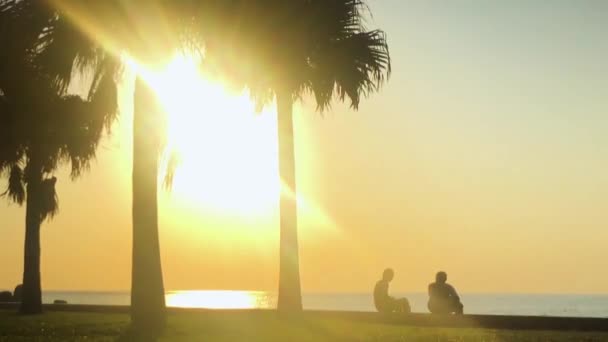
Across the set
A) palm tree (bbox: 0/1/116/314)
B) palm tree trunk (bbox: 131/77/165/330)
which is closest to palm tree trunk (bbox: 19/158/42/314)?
palm tree (bbox: 0/1/116/314)

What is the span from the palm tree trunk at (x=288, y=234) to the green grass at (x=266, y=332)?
27.2 inches

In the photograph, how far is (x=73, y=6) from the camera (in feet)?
62.0

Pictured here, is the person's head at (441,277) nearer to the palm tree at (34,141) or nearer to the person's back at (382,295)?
the person's back at (382,295)

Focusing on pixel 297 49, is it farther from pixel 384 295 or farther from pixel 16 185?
pixel 16 185

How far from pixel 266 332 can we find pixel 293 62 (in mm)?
8525

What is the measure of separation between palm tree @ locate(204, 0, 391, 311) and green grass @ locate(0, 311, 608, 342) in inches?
100

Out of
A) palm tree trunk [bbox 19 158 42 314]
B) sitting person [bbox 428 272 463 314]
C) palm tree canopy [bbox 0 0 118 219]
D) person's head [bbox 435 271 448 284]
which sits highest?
palm tree canopy [bbox 0 0 118 219]

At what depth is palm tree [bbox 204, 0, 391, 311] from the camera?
884 inches

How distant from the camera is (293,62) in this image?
23.3m

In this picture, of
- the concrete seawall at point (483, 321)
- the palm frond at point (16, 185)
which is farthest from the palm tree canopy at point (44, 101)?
the concrete seawall at point (483, 321)

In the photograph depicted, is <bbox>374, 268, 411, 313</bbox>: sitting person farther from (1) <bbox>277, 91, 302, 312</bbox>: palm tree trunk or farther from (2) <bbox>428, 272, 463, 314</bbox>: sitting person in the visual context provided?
(1) <bbox>277, 91, 302, 312</bbox>: palm tree trunk

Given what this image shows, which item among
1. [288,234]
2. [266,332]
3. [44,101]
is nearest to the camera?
[266,332]

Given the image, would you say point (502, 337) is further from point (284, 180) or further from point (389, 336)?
point (284, 180)

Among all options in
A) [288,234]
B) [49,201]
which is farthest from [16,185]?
[288,234]
